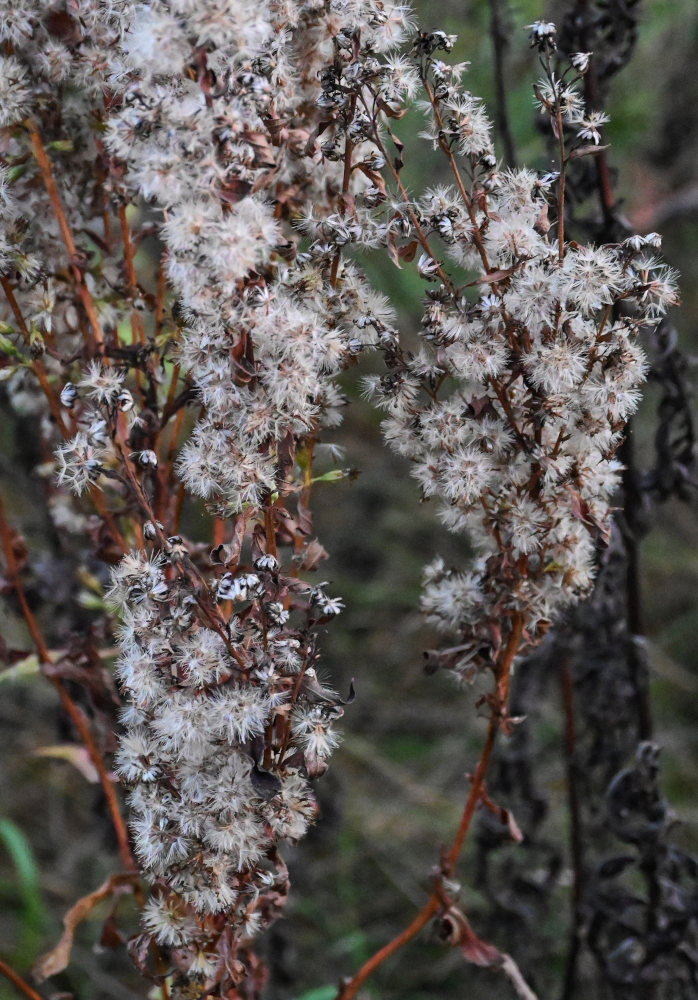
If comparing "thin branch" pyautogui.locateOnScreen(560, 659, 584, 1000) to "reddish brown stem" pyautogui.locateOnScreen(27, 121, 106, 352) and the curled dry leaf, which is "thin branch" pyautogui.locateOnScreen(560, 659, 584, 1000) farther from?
"reddish brown stem" pyautogui.locateOnScreen(27, 121, 106, 352)

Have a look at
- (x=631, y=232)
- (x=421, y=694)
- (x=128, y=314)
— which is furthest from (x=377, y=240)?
(x=421, y=694)

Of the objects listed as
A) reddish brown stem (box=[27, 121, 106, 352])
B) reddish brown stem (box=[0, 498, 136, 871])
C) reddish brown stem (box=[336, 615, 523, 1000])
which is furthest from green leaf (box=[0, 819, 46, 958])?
reddish brown stem (box=[27, 121, 106, 352])

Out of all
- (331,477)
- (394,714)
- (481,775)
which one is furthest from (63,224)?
(394,714)

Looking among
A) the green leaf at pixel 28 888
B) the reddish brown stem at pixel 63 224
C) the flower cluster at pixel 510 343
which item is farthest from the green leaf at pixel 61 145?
the green leaf at pixel 28 888

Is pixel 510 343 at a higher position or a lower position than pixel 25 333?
lower

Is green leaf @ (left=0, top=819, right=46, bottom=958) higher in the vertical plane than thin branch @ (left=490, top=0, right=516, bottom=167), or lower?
lower

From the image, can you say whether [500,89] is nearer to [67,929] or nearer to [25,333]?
[25,333]

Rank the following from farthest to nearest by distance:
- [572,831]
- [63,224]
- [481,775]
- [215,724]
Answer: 1. [572,831]
2. [481,775]
3. [63,224]
4. [215,724]

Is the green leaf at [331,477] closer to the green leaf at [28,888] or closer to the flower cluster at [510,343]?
the flower cluster at [510,343]
